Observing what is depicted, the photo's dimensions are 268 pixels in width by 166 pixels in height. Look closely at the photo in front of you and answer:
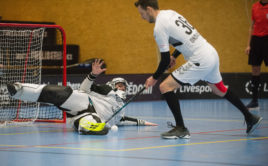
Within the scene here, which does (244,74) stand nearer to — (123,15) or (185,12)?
(185,12)

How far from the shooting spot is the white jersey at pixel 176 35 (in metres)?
5.34

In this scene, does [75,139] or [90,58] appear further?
[90,58]

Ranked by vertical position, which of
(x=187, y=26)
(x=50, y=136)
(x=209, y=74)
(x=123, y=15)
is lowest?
(x=50, y=136)

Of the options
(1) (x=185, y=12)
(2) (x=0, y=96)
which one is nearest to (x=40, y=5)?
(1) (x=185, y=12)

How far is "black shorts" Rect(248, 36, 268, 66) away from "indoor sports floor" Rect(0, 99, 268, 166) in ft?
8.23

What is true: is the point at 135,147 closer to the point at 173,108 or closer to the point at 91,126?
the point at 173,108

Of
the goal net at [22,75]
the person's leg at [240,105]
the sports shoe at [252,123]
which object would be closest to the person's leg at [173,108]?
the person's leg at [240,105]

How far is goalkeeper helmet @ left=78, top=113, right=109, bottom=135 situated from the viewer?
5840mm

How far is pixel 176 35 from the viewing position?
542 cm

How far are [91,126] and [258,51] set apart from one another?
15.2 feet

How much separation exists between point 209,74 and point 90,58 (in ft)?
27.5

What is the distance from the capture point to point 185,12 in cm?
1388

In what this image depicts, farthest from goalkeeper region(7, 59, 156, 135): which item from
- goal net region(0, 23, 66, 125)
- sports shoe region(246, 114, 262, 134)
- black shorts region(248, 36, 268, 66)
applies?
black shorts region(248, 36, 268, 66)

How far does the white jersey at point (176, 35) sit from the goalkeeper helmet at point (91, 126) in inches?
47.0
